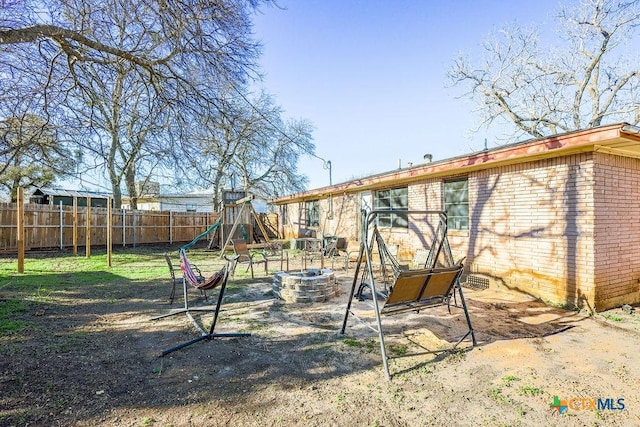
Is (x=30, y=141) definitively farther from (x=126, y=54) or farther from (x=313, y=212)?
(x=313, y=212)

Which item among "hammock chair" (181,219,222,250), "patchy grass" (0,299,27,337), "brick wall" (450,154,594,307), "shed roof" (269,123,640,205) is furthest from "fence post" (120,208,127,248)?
A: "brick wall" (450,154,594,307)

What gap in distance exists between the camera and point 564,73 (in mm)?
16422

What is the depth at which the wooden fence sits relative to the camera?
39.3 ft

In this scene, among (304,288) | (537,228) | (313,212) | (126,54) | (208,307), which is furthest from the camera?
(313,212)

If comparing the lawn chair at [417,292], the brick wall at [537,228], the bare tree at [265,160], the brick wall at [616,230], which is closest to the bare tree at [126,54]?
the lawn chair at [417,292]

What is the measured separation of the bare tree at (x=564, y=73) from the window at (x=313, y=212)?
36.4 ft

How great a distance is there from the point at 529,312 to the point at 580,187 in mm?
2131

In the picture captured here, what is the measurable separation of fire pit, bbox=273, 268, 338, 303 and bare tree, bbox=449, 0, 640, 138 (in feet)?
50.0

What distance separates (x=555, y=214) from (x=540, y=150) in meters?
1.13

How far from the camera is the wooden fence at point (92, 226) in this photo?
39.3ft

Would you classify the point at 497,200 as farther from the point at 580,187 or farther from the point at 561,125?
the point at 561,125

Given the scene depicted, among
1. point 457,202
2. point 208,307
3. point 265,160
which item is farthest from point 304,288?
point 265,160

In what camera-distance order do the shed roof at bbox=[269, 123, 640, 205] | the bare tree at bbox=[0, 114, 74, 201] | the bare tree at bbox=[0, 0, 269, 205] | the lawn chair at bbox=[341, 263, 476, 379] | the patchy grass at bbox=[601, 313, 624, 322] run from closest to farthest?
the lawn chair at bbox=[341, 263, 476, 379] < the shed roof at bbox=[269, 123, 640, 205] < the patchy grass at bbox=[601, 313, 624, 322] < the bare tree at bbox=[0, 0, 269, 205] < the bare tree at bbox=[0, 114, 74, 201]

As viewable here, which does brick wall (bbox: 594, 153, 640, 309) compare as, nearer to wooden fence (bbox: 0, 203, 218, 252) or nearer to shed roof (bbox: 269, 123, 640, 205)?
shed roof (bbox: 269, 123, 640, 205)
